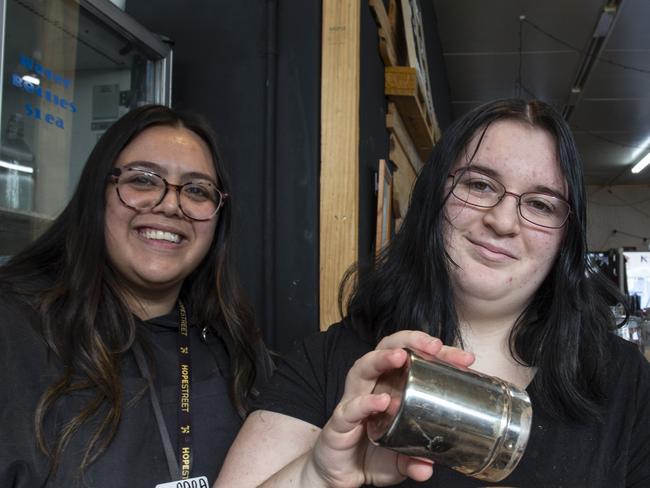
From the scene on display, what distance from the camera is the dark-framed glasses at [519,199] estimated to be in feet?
3.36

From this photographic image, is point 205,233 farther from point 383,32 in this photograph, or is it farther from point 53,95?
point 383,32

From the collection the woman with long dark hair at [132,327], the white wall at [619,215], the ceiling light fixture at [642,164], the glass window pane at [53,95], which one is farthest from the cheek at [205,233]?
the white wall at [619,215]

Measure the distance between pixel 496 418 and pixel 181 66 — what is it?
1.86 m

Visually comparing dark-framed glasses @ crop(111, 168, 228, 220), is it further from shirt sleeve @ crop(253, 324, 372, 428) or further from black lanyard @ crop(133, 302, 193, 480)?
shirt sleeve @ crop(253, 324, 372, 428)

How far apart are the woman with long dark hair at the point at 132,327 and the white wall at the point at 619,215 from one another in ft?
39.7

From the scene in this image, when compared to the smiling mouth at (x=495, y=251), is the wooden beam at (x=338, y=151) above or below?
above

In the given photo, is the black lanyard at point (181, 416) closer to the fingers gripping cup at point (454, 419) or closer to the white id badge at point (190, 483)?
the white id badge at point (190, 483)

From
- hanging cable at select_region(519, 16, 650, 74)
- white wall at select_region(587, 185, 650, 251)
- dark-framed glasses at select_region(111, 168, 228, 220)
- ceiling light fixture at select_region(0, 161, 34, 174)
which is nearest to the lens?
dark-framed glasses at select_region(111, 168, 228, 220)

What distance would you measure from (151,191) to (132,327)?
300mm

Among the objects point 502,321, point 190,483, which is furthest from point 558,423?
point 190,483

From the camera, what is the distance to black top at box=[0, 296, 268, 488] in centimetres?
108

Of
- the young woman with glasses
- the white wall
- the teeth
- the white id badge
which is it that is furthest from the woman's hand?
the white wall

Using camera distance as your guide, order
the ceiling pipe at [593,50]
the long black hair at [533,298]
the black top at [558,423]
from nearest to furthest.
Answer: the black top at [558,423] → the long black hair at [533,298] → the ceiling pipe at [593,50]

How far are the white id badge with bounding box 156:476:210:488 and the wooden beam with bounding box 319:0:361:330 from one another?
2.58ft
